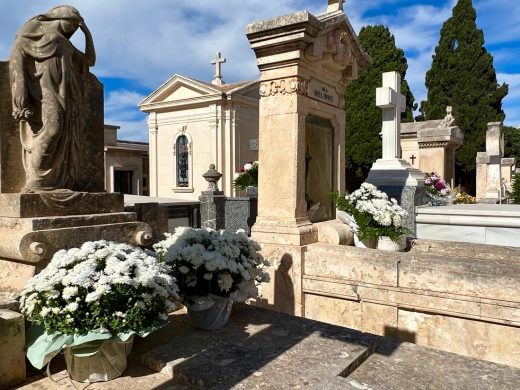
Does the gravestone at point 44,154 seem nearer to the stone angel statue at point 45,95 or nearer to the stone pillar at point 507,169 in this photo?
the stone angel statue at point 45,95

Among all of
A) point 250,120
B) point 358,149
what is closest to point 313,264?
point 250,120

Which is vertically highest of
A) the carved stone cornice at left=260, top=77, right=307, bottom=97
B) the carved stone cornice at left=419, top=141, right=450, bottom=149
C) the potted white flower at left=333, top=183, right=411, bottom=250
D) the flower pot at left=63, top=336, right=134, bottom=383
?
the carved stone cornice at left=419, top=141, right=450, bottom=149

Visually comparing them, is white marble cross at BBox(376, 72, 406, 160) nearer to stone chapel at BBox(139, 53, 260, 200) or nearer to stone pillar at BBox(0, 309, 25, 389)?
stone pillar at BBox(0, 309, 25, 389)

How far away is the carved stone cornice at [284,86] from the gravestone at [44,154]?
5.94 feet

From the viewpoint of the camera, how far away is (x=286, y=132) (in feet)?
13.2

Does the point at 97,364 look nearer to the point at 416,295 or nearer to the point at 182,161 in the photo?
the point at 416,295

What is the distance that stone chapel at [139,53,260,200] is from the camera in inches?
665

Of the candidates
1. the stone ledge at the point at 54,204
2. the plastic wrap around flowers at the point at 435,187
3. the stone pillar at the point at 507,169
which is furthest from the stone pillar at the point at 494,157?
the stone ledge at the point at 54,204

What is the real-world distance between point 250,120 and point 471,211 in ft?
43.5

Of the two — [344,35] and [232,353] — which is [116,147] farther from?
[232,353]

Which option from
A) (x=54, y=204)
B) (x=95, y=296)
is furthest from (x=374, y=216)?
(x=95, y=296)

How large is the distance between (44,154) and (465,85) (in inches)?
978

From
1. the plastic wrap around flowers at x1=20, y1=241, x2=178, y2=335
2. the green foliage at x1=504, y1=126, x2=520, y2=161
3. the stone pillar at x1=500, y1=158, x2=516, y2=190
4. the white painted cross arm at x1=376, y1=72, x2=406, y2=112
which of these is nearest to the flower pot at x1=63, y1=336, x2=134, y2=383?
the plastic wrap around flowers at x1=20, y1=241, x2=178, y2=335

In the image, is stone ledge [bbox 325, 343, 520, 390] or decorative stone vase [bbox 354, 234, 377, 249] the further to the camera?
decorative stone vase [bbox 354, 234, 377, 249]
